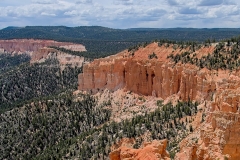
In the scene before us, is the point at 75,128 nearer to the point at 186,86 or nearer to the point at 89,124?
the point at 89,124

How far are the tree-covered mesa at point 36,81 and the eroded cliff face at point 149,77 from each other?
4973 centimetres

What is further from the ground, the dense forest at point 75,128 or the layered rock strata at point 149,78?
the layered rock strata at point 149,78

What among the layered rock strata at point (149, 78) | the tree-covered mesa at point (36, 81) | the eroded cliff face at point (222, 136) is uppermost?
the eroded cliff face at point (222, 136)

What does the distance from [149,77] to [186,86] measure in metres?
17.0

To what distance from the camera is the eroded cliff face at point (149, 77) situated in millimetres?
Result: 66125

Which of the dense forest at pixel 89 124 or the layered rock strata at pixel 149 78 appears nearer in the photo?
the dense forest at pixel 89 124

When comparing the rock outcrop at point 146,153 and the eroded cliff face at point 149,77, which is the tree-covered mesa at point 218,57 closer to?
the eroded cliff face at point 149,77

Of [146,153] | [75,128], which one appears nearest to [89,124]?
[75,128]

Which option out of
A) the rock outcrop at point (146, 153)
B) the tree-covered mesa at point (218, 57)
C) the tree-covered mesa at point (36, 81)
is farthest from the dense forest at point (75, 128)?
the tree-covered mesa at point (36, 81)

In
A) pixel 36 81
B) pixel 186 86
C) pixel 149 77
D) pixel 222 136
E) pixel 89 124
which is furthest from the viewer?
pixel 36 81

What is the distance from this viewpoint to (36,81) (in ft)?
509

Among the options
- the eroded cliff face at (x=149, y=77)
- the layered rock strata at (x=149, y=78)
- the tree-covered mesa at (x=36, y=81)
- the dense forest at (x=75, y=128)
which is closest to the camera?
the dense forest at (x=75, y=128)


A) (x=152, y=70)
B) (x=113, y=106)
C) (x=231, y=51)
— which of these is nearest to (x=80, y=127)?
(x=113, y=106)

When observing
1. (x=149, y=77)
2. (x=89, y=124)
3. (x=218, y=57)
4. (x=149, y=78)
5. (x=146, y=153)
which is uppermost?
(x=218, y=57)
